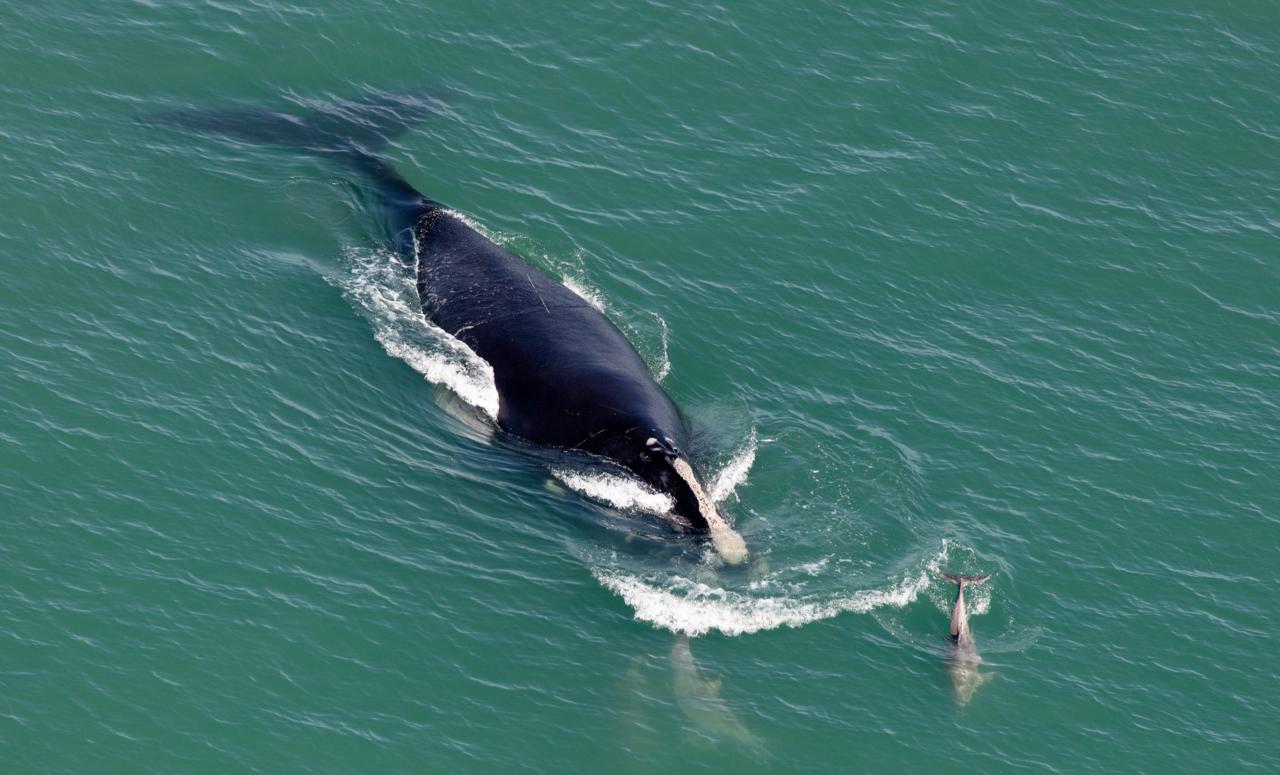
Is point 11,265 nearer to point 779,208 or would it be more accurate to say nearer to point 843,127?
point 779,208

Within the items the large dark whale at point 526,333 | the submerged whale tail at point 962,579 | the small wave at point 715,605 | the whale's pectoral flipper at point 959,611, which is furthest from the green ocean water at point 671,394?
the submerged whale tail at point 962,579

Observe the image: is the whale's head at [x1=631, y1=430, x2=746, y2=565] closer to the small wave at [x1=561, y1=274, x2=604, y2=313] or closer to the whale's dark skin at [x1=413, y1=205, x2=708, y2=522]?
the whale's dark skin at [x1=413, y1=205, x2=708, y2=522]

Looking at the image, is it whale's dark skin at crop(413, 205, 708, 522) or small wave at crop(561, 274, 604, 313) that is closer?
whale's dark skin at crop(413, 205, 708, 522)

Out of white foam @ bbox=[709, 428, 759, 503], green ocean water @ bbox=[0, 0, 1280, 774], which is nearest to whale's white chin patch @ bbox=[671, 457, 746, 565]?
green ocean water @ bbox=[0, 0, 1280, 774]

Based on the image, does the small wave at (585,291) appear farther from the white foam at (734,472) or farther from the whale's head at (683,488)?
the whale's head at (683,488)

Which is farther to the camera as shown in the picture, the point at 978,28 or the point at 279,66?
the point at 978,28

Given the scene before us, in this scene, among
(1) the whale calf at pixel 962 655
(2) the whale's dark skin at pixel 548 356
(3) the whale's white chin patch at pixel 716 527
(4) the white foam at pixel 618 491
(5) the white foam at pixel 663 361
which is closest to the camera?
(1) the whale calf at pixel 962 655

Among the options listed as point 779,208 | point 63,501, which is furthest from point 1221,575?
point 63,501
